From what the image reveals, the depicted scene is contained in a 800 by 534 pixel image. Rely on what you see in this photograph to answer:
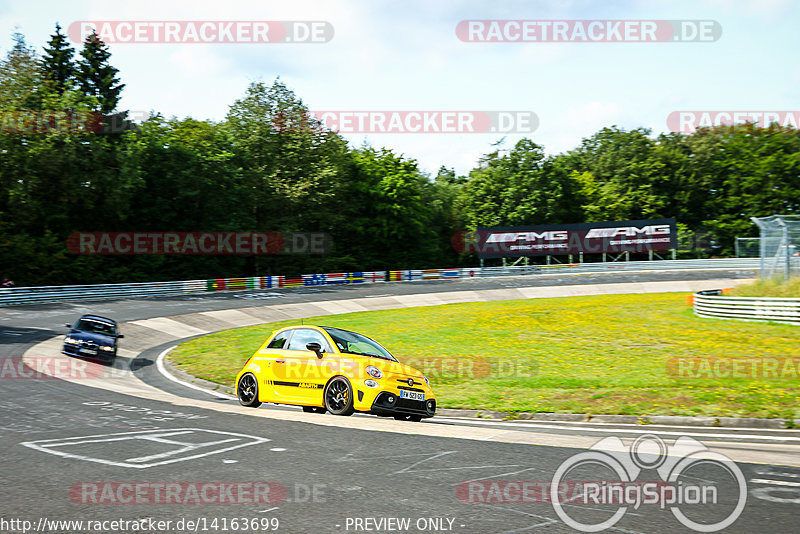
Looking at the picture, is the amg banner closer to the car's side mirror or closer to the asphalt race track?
the asphalt race track

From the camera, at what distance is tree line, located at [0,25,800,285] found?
152 ft

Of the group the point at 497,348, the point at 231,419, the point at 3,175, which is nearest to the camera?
the point at 231,419

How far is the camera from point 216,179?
56.8m

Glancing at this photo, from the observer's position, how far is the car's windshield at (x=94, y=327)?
2308 cm

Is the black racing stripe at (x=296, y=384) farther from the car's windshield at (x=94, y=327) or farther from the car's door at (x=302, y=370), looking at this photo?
the car's windshield at (x=94, y=327)

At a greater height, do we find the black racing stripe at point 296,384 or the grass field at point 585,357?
the black racing stripe at point 296,384

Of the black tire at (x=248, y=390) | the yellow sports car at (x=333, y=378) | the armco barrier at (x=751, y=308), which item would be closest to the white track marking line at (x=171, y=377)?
the black tire at (x=248, y=390)

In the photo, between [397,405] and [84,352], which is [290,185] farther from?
[397,405]

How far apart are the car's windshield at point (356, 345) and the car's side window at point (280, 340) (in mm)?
898

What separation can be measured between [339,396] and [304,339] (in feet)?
5.12

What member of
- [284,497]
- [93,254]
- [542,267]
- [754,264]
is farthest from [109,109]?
[284,497]

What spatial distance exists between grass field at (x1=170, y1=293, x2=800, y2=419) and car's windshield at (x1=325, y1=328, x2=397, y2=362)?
2.76 meters

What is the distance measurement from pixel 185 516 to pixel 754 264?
2299 inches

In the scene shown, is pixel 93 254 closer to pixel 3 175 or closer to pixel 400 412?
pixel 3 175
